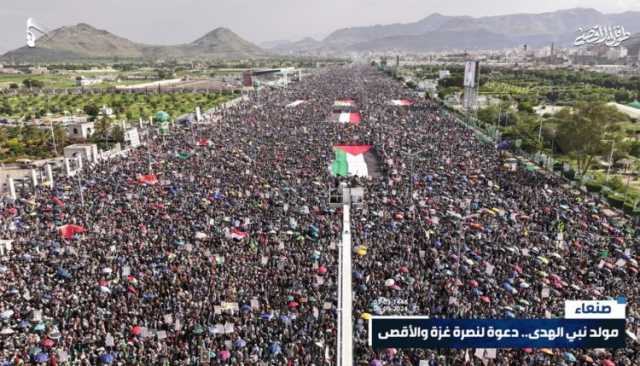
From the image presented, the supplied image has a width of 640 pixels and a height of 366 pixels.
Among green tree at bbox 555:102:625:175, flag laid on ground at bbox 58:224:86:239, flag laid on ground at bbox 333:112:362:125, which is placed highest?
green tree at bbox 555:102:625:175

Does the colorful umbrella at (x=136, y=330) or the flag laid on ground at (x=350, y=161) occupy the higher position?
the flag laid on ground at (x=350, y=161)

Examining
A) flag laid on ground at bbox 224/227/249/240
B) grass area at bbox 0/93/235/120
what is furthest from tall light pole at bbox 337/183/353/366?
grass area at bbox 0/93/235/120

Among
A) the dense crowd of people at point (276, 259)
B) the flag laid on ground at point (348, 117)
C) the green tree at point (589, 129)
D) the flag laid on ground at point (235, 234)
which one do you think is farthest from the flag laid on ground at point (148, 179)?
the flag laid on ground at point (348, 117)

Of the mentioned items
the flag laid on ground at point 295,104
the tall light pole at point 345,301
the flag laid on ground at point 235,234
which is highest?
the flag laid on ground at point 295,104

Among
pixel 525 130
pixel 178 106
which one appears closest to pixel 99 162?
pixel 525 130

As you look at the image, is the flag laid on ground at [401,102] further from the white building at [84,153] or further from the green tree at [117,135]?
the white building at [84,153]

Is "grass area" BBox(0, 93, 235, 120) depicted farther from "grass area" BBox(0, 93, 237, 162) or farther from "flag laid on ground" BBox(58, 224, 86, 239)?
"flag laid on ground" BBox(58, 224, 86, 239)
